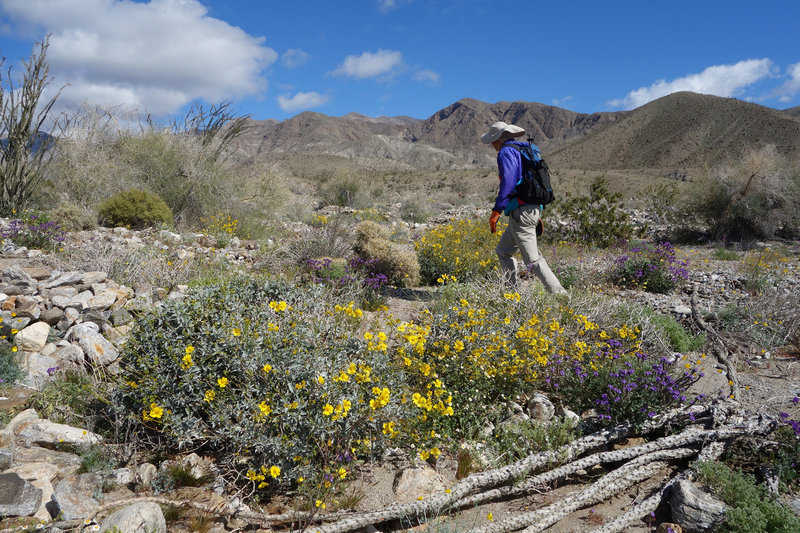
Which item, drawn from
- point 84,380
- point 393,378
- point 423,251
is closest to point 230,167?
point 423,251

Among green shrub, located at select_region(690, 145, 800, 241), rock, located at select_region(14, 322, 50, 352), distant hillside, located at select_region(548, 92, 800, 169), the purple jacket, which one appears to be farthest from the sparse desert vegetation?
distant hillside, located at select_region(548, 92, 800, 169)

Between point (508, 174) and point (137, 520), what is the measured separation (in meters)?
4.64

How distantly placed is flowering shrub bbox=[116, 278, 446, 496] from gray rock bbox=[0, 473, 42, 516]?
578 mm

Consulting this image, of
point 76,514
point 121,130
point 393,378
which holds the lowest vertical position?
point 76,514

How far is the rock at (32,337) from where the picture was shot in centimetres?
391

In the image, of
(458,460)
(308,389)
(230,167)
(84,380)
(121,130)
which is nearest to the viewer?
(308,389)

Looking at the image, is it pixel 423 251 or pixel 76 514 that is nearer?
pixel 76 514

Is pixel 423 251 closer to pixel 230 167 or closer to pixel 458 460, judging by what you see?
pixel 458 460

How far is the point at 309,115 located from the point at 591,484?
181253 millimetres

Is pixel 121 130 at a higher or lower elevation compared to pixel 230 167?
higher

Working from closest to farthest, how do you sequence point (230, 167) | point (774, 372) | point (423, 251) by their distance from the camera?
point (774, 372) → point (423, 251) → point (230, 167)

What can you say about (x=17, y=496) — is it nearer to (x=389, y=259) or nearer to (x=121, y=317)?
(x=121, y=317)

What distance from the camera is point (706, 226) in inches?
512

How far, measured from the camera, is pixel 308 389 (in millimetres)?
2928
